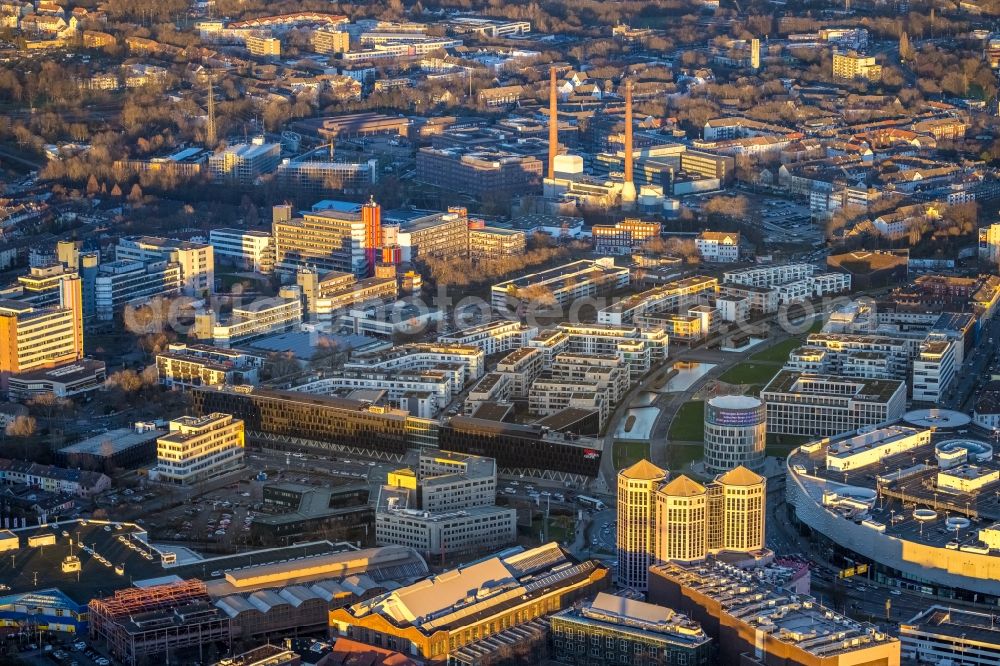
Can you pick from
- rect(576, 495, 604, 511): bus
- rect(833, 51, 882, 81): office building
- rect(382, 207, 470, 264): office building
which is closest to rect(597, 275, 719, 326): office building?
rect(382, 207, 470, 264): office building

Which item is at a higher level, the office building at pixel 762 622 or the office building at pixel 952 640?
the office building at pixel 762 622

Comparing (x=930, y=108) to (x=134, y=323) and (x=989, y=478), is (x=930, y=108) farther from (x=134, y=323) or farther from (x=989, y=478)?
(x=989, y=478)

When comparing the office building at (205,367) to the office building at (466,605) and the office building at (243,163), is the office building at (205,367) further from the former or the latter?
the office building at (243,163)

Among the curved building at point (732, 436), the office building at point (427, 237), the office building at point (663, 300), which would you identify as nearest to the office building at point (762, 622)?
the curved building at point (732, 436)

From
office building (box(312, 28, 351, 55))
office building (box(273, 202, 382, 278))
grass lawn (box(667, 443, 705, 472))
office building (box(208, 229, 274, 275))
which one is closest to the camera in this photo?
grass lawn (box(667, 443, 705, 472))

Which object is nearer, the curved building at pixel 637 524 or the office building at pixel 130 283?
the curved building at pixel 637 524

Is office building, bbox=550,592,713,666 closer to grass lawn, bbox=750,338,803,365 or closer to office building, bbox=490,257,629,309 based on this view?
grass lawn, bbox=750,338,803,365

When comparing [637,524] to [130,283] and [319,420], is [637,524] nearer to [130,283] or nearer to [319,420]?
[319,420]
